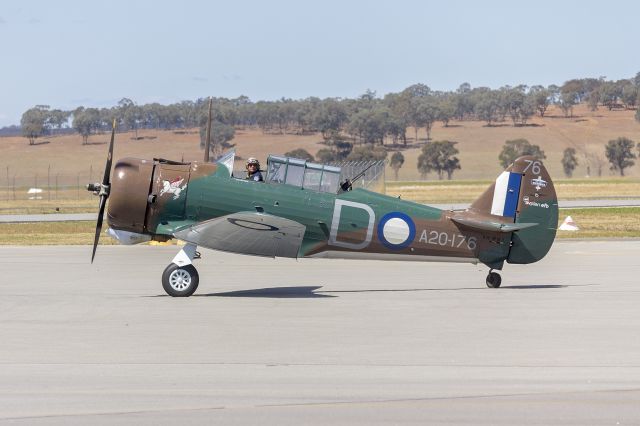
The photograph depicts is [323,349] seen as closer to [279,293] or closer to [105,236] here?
[279,293]

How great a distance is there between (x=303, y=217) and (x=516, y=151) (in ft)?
429

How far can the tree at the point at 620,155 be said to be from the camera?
5630 inches

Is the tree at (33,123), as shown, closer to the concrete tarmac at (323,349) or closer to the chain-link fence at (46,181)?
the chain-link fence at (46,181)

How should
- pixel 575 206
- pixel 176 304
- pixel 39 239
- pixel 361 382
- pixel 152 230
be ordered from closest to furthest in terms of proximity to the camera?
pixel 361 382
pixel 176 304
pixel 152 230
pixel 39 239
pixel 575 206

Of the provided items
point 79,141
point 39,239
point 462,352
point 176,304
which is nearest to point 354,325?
point 462,352

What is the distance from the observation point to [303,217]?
17.8 m

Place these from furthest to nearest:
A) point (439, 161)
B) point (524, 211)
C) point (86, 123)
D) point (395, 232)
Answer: point (86, 123), point (439, 161), point (524, 211), point (395, 232)

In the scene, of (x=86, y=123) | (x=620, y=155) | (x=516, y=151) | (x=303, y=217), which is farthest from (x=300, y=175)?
(x=86, y=123)

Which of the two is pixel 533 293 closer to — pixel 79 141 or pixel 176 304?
pixel 176 304

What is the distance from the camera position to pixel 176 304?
16172 millimetres

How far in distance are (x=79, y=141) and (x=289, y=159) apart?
482ft

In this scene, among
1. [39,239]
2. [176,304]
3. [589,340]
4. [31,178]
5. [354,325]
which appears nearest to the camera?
[589,340]

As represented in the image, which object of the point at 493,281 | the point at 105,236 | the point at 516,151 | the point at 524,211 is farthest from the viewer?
the point at 516,151

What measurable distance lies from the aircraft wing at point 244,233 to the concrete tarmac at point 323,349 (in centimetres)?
87
